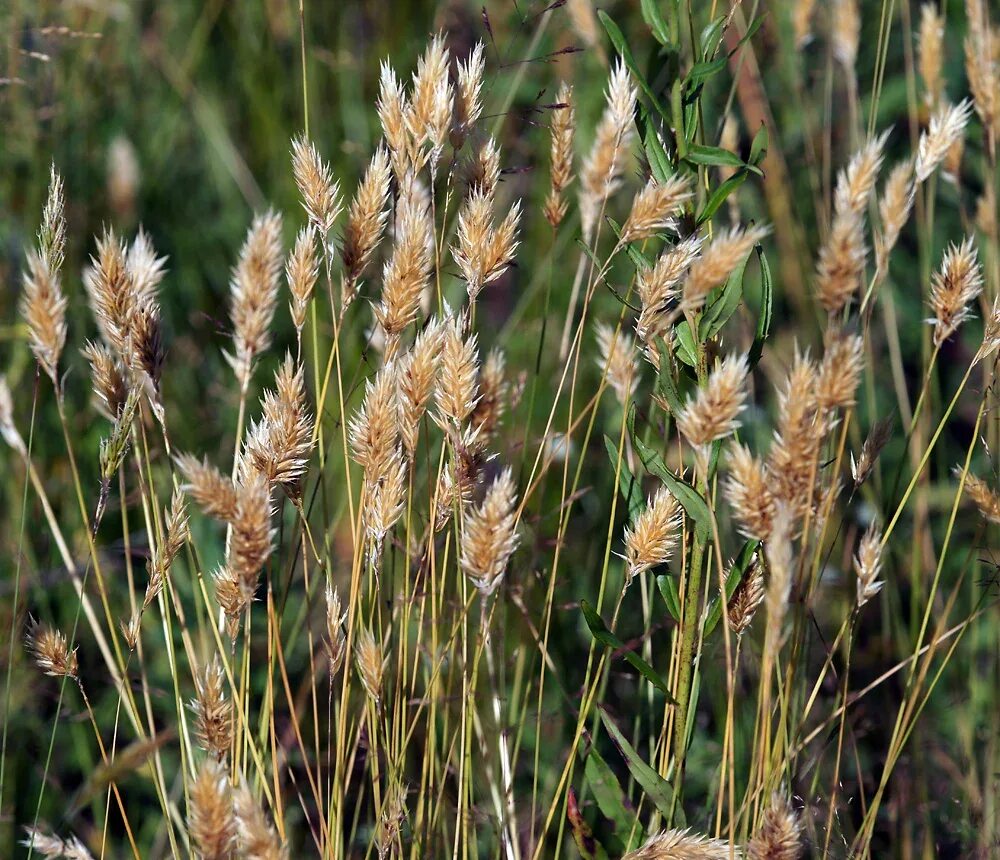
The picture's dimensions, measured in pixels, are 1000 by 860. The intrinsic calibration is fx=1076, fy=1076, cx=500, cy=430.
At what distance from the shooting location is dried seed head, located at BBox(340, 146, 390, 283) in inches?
36.0

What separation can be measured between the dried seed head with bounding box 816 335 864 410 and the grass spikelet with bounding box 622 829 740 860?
0.36 metres

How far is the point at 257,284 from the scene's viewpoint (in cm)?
86

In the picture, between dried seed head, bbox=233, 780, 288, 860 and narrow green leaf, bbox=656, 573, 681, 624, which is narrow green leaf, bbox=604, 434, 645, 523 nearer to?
narrow green leaf, bbox=656, 573, 681, 624

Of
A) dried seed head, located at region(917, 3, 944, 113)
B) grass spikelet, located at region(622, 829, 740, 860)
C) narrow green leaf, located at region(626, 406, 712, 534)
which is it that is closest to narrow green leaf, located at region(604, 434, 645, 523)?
narrow green leaf, located at region(626, 406, 712, 534)

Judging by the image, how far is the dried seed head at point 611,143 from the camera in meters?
0.94

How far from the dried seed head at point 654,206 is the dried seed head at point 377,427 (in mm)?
234

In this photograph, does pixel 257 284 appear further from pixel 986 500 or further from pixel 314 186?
pixel 986 500

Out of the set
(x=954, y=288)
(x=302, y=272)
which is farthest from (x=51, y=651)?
(x=954, y=288)

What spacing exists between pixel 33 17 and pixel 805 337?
1.56 meters

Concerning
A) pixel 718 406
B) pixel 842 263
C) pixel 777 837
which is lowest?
pixel 777 837

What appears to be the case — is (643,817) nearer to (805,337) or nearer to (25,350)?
(805,337)

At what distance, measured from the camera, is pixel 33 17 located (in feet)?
6.56

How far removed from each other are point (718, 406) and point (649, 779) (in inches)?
15.3

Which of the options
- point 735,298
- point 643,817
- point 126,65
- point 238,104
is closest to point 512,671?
point 643,817
